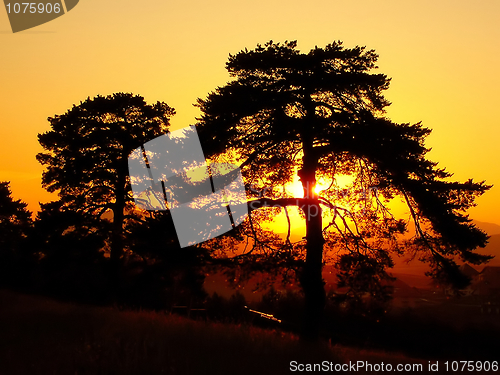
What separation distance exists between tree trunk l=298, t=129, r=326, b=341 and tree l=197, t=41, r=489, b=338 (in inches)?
1.3

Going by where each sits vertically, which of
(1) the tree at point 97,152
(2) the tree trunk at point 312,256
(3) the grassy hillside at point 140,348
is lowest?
(3) the grassy hillside at point 140,348

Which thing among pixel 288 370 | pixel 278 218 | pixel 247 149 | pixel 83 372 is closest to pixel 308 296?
pixel 278 218

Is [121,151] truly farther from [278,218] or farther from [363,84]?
[363,84]

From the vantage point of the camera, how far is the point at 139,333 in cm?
809

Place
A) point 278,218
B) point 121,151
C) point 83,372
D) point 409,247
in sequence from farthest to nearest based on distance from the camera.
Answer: point 121,151 → point 278,218 → point 409,247 → point 83,372

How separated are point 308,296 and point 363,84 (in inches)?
290

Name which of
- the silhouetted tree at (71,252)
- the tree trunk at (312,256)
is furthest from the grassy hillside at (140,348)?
the silhouetted tree at (71,252)

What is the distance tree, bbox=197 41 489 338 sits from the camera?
42.5ft

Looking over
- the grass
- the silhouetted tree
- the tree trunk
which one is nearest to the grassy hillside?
the grass

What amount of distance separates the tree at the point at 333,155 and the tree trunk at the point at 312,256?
3cm

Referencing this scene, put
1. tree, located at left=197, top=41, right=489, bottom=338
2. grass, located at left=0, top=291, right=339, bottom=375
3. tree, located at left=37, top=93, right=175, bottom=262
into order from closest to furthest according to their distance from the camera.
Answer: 1. grass, located at left=0, top=291, right=339, bottom=375
2. tree, located at left=197, top=41, right=489, bottom=338
3. tree, located at left=37, top=93, right=175, bottom=262

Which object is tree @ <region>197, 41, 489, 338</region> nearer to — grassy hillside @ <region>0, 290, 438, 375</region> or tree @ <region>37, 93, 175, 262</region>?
grassy hillside @ <region>0, 290, 438, 375</region>

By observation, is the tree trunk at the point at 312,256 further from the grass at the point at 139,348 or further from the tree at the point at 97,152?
the tree at the point at 97,152

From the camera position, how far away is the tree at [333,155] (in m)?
13.0
